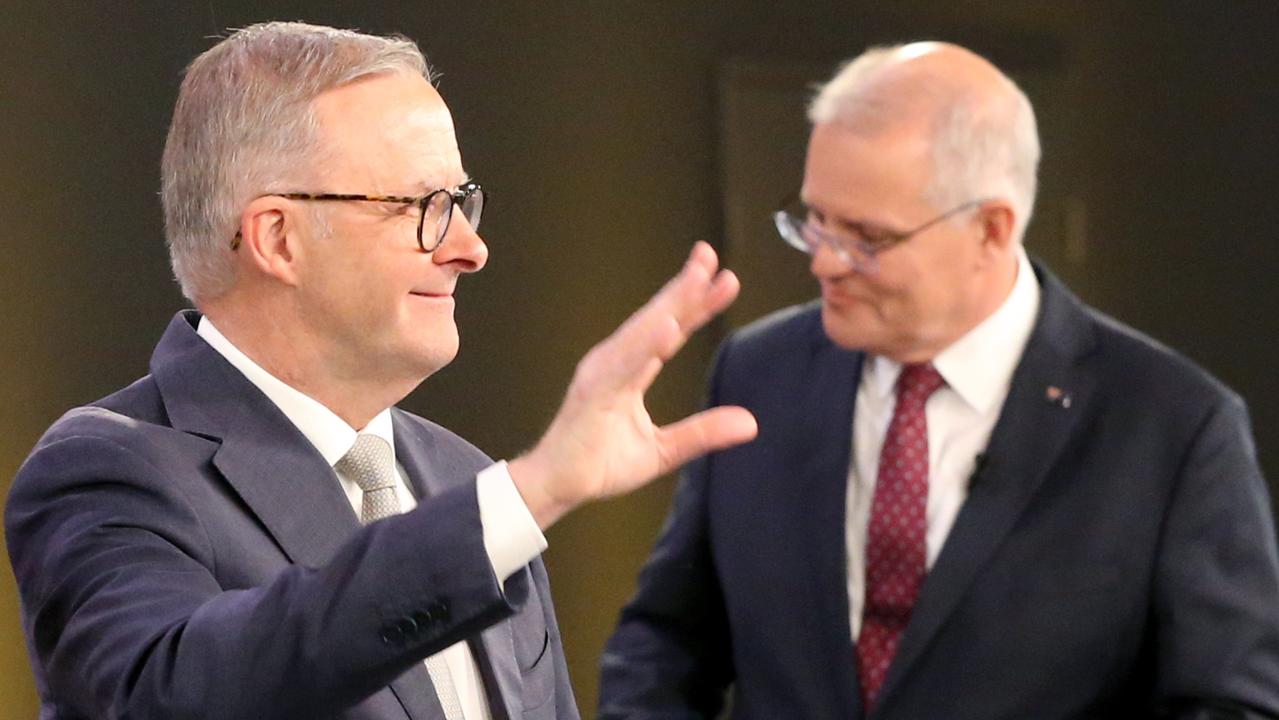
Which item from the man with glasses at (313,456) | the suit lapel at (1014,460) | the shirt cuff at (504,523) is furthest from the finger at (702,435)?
the suit lapel at (1014,460)

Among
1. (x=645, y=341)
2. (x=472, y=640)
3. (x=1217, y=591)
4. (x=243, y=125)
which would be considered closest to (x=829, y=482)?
(x=1217, y=591)

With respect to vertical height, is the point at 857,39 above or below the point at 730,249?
above

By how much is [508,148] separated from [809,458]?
3.05 ft

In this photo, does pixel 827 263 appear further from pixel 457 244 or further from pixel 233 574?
pixel 233 574

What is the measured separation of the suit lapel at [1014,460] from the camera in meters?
2.57

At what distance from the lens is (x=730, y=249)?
3.85 metres

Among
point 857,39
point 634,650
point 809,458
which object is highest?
point 857,39

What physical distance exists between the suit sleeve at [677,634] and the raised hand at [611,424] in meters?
1.23

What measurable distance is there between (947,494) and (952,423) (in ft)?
0.38

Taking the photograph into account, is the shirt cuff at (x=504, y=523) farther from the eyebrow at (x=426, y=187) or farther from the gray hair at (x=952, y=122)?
the gray hair at (x=952, y=122)

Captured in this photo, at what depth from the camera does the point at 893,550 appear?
104 inches

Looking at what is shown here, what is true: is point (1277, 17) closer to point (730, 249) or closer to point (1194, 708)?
point (730, 249)

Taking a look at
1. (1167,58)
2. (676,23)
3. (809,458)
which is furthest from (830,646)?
(1167,58)

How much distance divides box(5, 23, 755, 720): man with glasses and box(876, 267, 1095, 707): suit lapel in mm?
694
